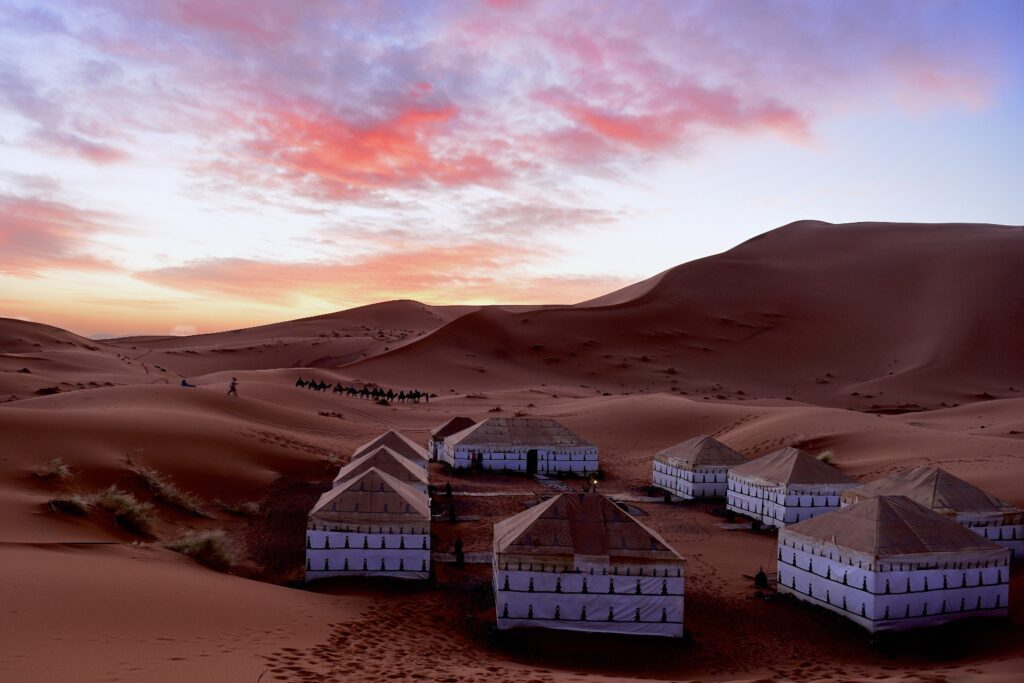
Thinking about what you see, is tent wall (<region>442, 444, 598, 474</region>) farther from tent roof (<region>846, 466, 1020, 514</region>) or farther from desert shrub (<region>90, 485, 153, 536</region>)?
desert shrub (<region>90, 485, 153, 536</region>)

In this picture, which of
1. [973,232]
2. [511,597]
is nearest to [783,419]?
[511,597]

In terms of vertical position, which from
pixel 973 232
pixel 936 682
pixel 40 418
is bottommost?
pixel 936 682

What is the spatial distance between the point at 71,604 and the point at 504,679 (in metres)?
6.00

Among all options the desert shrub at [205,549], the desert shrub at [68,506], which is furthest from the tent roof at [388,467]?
the desert shrub at [68,506]

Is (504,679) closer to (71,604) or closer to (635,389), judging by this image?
(71,604)

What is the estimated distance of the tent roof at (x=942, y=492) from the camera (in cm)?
1947

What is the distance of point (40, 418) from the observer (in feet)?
80.5

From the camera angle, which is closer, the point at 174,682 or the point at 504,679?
the point at 174,682

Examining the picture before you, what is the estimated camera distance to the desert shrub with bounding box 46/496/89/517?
54.7ft

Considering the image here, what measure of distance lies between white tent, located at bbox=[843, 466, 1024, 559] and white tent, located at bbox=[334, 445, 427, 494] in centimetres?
1349

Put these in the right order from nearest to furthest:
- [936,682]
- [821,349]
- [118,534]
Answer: [936,682]
[118,534]
[821,349]

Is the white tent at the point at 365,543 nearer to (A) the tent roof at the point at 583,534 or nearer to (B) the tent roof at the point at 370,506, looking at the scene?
(B) the tent roof at the point at 370,506

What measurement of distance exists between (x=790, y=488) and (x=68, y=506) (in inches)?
745

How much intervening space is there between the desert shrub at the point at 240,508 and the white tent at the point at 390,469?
2448mm
